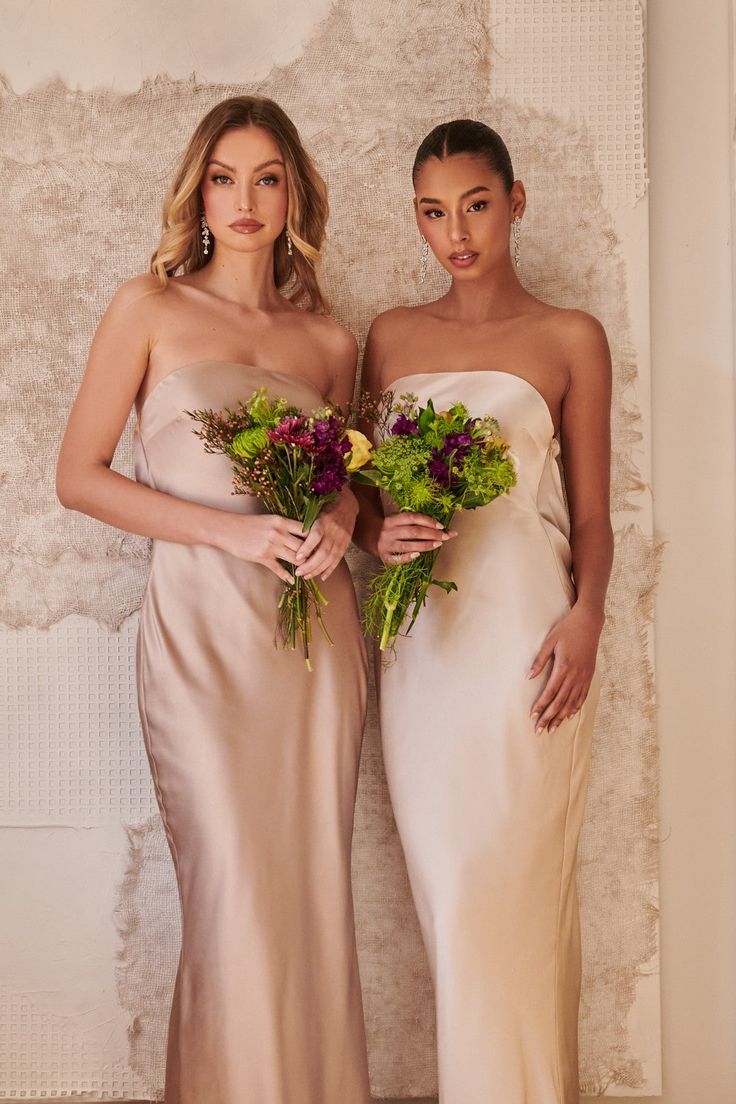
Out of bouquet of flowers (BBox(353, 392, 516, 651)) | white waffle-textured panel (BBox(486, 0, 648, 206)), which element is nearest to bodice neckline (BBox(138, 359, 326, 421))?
bouquet of flowers (BBox(353, 392, 516, 651))

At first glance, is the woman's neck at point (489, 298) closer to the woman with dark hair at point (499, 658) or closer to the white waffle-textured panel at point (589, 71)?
the woman with dark hair at point (499, 658)

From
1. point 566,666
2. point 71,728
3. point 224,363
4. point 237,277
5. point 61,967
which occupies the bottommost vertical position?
point 61,967

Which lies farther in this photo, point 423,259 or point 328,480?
point 423,259

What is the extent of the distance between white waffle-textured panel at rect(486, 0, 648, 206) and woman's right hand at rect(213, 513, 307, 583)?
1.63 metres

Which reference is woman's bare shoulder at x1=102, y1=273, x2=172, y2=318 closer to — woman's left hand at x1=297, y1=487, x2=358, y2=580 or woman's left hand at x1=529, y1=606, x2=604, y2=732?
woman's left hand at x1=297, y1=487, x2=358, y2=580

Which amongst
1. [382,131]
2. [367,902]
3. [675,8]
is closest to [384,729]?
[367,902]

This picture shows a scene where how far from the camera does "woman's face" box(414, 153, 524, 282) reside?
273 centimetres

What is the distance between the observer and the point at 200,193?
277cm

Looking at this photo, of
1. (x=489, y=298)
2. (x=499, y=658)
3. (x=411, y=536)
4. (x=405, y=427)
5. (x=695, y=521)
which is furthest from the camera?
(x=695, y=521)

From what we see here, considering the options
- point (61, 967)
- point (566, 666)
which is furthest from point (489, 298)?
point (61, 967)

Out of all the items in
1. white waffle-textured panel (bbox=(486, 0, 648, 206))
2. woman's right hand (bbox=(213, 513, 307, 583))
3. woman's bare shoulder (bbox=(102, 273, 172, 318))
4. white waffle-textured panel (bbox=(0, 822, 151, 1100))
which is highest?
white waffle-textured panel (bbox=(486, 0, 648, 206))

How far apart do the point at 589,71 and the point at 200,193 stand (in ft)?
4.44

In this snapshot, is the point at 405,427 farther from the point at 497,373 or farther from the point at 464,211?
the point at 464,211

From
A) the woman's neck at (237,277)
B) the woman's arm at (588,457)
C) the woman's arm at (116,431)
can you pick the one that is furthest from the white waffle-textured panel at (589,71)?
the woman's arm at (116,431)
